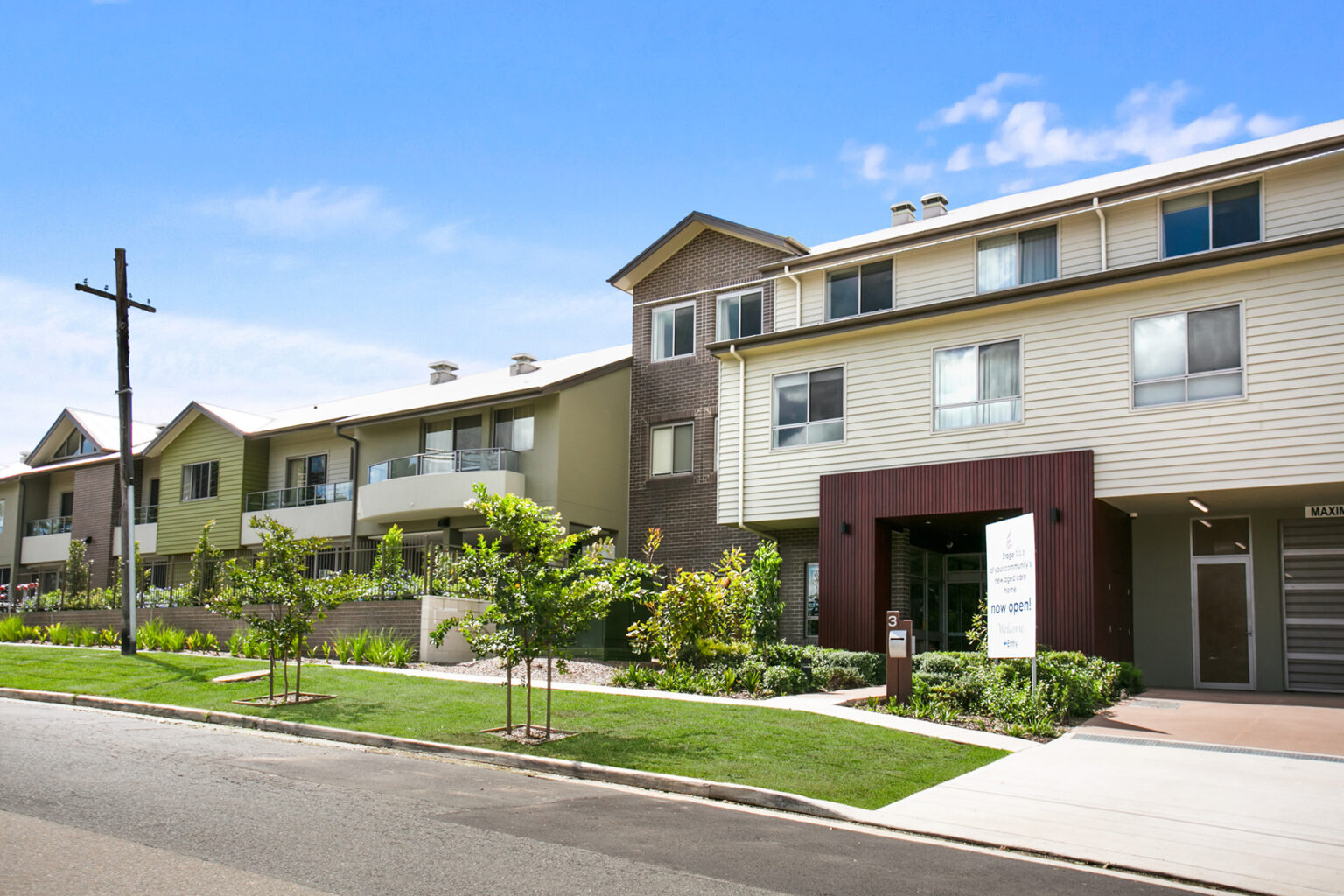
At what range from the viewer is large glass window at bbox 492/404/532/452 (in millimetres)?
29000

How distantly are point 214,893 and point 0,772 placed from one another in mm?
4890

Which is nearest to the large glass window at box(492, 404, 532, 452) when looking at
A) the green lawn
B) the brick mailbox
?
the green lawn

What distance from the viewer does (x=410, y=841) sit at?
7633 mm

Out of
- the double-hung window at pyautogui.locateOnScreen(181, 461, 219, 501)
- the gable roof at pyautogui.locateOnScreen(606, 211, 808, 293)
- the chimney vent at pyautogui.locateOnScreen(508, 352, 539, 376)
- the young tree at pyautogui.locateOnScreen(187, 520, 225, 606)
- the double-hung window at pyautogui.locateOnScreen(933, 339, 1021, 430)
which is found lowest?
the young tree at pyautogui.locateOnScreen(187, 520, 225, 606)

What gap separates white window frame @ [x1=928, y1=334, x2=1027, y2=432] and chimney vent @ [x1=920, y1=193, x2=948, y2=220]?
23.4ft

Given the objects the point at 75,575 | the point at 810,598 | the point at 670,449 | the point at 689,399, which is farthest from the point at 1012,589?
the point at 75,575

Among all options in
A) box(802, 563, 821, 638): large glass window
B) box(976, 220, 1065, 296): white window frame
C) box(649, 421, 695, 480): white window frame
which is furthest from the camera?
box(649, 421, 695, 480): white window frame

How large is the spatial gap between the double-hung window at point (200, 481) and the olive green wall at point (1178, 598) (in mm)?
29061

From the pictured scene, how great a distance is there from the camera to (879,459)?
21.5 meters

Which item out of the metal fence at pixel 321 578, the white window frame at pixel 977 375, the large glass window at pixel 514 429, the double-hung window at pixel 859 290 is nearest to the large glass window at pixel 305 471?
the metal fence at pixel 321 578

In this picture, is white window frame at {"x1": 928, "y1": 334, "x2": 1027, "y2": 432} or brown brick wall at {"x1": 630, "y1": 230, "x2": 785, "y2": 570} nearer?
white window frame at {"x1": 928, "y1": 334, "x2": 1027, "y2": 432}

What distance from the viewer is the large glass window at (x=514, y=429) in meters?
29.0

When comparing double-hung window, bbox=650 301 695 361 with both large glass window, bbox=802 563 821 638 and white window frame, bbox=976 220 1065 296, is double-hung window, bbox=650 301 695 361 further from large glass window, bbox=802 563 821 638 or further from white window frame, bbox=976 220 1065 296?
white window frame, bbox=976 220 1065 296

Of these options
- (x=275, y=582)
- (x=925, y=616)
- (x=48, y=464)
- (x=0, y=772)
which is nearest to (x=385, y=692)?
(x=275, y=582)
